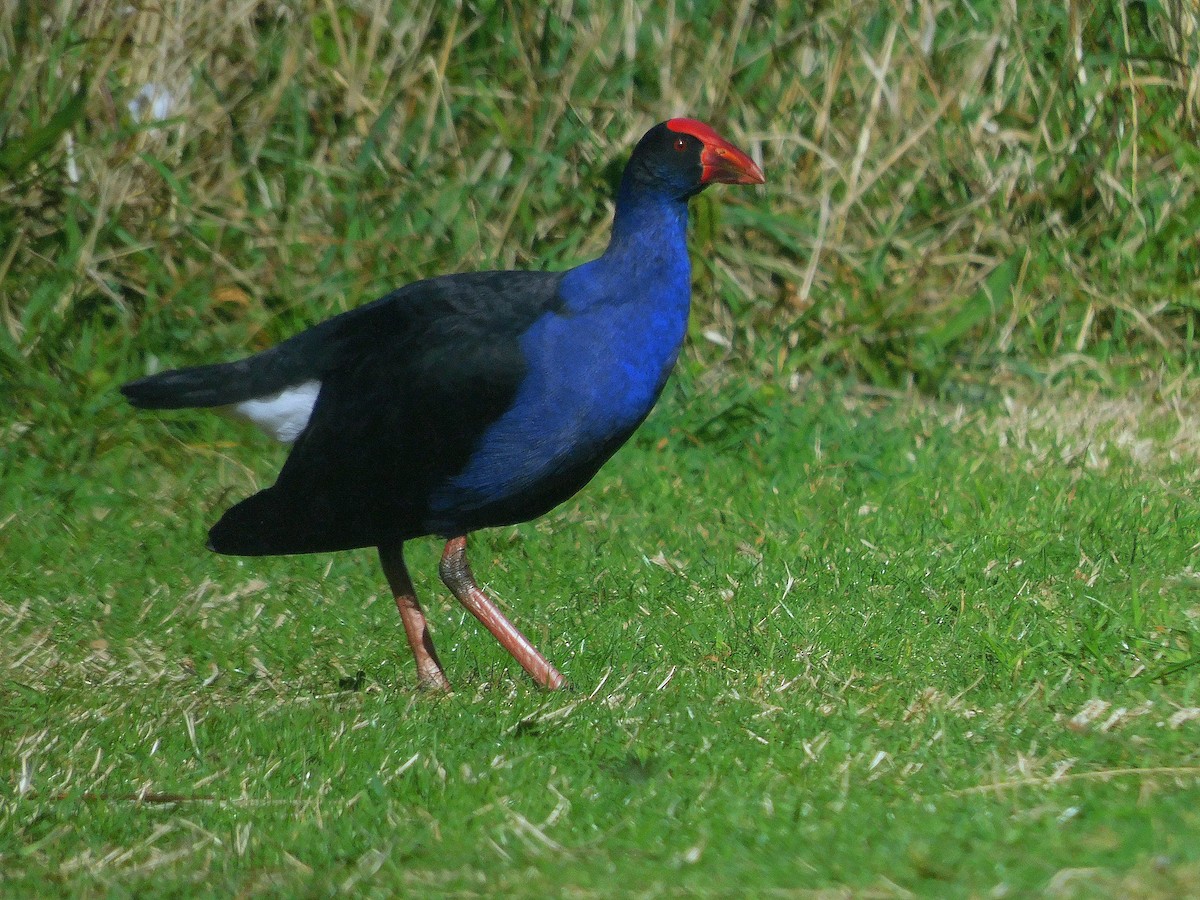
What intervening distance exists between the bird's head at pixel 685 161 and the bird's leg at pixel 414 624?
0.88 metres

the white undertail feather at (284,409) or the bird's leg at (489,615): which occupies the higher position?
the white undertail feather at (284,409)

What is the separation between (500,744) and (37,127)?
300 centimetres

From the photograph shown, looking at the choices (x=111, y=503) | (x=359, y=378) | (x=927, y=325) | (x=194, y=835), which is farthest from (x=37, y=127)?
(x=194, y=835)

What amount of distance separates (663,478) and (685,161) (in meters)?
1.29

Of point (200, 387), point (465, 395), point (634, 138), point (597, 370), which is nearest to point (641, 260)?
point (597, 370)

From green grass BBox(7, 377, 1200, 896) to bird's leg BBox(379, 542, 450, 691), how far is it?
60mm

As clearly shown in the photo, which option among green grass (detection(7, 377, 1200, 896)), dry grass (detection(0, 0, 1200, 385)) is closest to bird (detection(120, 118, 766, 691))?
green grass (detection(7, 377, 1200, 896))

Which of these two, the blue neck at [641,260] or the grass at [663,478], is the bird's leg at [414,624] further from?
the blue neck at [641,260]

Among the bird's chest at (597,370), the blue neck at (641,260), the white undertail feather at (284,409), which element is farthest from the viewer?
the white undertail feather at (284,409)

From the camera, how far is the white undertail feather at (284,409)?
3.41m

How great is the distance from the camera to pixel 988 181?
550cm

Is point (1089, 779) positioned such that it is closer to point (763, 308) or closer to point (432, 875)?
point (432, 875)

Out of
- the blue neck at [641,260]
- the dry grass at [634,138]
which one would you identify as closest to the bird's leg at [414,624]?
the blue neck at [641,260]

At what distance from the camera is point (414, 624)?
3.37 m
